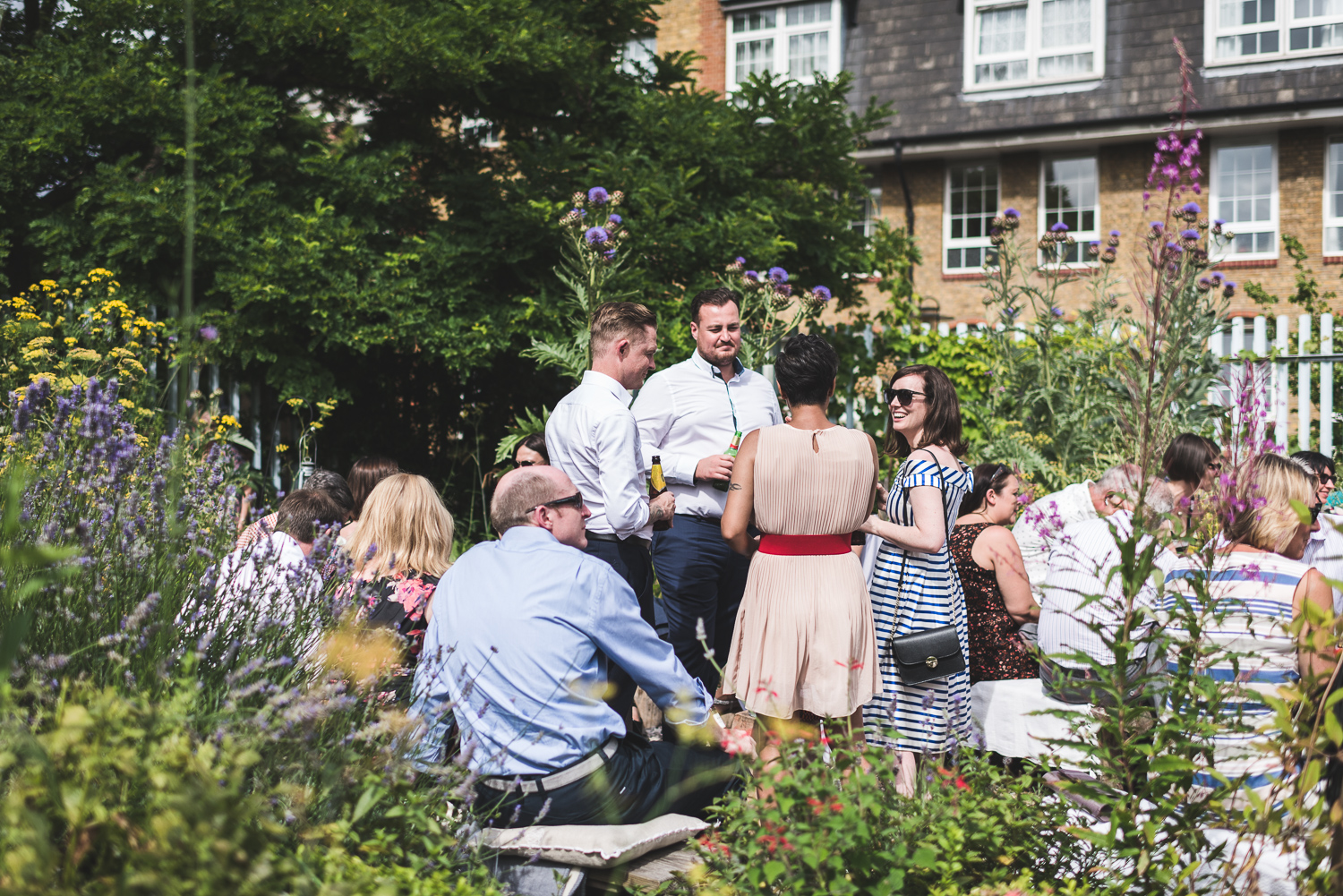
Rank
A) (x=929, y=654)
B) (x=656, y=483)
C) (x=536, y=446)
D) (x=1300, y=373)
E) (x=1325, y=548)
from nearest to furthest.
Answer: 1. (x=929, y=654)
2. (x=656, y=483)
3. (x=1325, y=548)
4. (x=536, y=446)
5. (x=1300, y=373)

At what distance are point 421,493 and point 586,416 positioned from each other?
0.76m

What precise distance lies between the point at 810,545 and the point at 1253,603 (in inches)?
52.4

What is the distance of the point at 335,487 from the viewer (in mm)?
4812

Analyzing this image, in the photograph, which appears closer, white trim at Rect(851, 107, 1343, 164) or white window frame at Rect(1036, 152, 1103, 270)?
white trim at Rect(851, 107, 1343, 164)

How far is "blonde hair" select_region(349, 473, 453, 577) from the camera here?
163 inches

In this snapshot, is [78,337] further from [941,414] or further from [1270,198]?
[1270,198]

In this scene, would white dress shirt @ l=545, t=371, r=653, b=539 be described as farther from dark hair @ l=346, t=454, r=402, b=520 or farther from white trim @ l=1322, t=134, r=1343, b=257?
white trim @ l=1322, t=134, r=1343, b=257

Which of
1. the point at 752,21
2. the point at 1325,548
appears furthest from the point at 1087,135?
the point at 1325,548

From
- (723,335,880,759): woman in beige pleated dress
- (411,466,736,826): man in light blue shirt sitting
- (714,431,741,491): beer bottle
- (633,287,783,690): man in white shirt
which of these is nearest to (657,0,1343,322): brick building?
(633,287,783,690): man in white shirt

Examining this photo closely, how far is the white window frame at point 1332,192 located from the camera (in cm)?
1505

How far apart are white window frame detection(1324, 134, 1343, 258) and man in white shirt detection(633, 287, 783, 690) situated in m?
14.2

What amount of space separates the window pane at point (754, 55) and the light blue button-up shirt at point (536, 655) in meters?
16.0

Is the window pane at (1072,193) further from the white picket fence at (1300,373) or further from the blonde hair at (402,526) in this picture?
the blonde hair at (402,526)

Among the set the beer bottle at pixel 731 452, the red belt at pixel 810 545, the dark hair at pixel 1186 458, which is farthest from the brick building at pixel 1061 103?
the red belt at pixel 810 545
